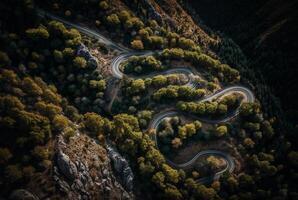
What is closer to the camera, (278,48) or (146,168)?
(146,168)

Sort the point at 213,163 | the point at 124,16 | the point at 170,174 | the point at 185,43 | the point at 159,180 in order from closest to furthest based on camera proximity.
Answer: the point at 159,180
the point at 170,174
the point at 213,163
the point at 124,16
the point at 185,43

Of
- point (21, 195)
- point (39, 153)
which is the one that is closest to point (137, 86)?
point (39, 153)

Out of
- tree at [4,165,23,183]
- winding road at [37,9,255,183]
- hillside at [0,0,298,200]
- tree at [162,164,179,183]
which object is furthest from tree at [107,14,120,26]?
tree at [4,165,23,183]

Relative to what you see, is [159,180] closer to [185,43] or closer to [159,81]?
[159,81]

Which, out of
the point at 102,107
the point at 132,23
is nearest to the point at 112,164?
the point at 102,107

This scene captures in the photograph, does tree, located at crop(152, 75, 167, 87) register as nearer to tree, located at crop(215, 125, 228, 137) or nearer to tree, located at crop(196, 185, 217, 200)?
tree, located at crop(215, 125, 228, 137)

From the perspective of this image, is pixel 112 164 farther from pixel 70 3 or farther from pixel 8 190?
pixel 70 3

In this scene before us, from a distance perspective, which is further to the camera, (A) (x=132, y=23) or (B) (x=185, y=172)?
(A) (x=132, y=23)
